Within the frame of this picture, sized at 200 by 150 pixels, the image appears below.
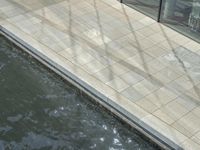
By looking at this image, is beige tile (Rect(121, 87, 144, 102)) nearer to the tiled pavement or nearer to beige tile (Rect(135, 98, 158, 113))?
the tiled pavement

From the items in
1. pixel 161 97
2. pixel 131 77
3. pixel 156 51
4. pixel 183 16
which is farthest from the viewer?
pixel 183 16

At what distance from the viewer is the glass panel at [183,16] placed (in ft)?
56.9

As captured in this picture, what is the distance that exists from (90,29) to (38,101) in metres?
4.05

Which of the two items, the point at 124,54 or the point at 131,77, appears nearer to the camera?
the point at 131,77

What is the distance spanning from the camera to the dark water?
13656 millimetres

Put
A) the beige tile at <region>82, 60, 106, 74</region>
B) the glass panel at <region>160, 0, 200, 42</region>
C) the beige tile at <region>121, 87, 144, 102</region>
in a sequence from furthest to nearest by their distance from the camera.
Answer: the glass panel at <region>160, 0, 200, 42</region>, the beige tile at <region>82, 60, 106, 74</region>, the beige tile at <region>121, 87, 144, 102</region>

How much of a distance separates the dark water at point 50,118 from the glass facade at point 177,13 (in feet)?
16.7

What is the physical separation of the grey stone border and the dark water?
0.20 m

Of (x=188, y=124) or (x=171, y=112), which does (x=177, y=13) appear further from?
(x=188, y=124)

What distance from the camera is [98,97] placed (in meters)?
14.7

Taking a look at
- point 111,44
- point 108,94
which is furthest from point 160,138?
point 111,44

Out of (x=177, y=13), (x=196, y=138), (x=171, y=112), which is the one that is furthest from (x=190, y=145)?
(x=177, y=13)

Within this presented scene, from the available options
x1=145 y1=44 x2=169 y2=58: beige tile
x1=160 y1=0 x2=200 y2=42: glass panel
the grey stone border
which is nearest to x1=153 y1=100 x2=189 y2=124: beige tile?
the grey stone border

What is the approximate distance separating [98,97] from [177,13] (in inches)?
208
